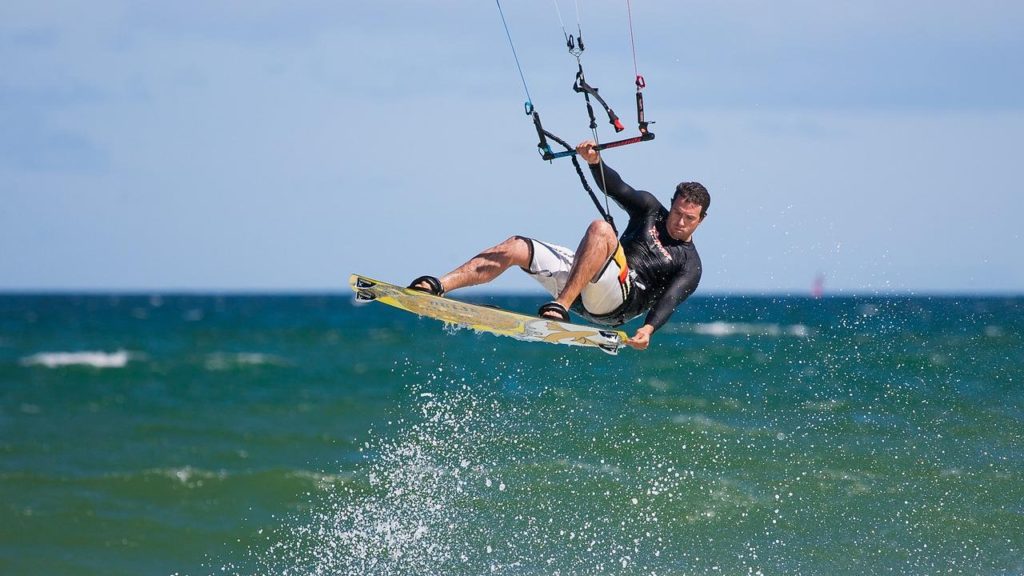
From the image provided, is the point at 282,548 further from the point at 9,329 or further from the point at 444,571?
the point at 9,329

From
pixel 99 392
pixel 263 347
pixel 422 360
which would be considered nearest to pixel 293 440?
pixel 99 392

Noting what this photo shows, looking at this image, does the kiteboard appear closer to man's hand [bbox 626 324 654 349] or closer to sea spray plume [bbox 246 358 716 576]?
man's hand [bbox 626 324 654 349]

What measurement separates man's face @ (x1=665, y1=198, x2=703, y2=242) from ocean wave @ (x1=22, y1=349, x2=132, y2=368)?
23867 mm

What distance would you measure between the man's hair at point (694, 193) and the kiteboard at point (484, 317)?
3.83ft

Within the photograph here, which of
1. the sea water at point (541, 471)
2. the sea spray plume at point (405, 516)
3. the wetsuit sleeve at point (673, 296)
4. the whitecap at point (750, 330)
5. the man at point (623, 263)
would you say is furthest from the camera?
the whitecap at point (750, 330)

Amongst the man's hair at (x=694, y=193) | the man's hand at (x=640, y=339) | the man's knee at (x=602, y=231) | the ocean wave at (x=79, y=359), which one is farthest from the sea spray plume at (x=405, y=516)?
the ocean wave at (x=79, y=359)

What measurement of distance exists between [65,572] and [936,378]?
14.5 m

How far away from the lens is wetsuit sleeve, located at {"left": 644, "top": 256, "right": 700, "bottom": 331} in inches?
336

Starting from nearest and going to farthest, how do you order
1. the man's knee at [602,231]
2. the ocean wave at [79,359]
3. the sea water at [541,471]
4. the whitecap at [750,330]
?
the man's knee at [602,231] < the sea water at [541,471] < the ocean wave at [79,359] < the whitecap at [750,330]

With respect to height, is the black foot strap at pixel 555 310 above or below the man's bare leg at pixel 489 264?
below

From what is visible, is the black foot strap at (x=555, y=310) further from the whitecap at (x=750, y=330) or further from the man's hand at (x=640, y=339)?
the whitecap at (x=750, y=330)

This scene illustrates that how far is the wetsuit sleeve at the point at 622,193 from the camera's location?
27.8ft

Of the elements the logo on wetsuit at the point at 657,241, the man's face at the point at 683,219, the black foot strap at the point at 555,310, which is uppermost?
the man's face at the point at 683,219

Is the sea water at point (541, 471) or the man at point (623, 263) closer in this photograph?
the man at point (623, 263)
